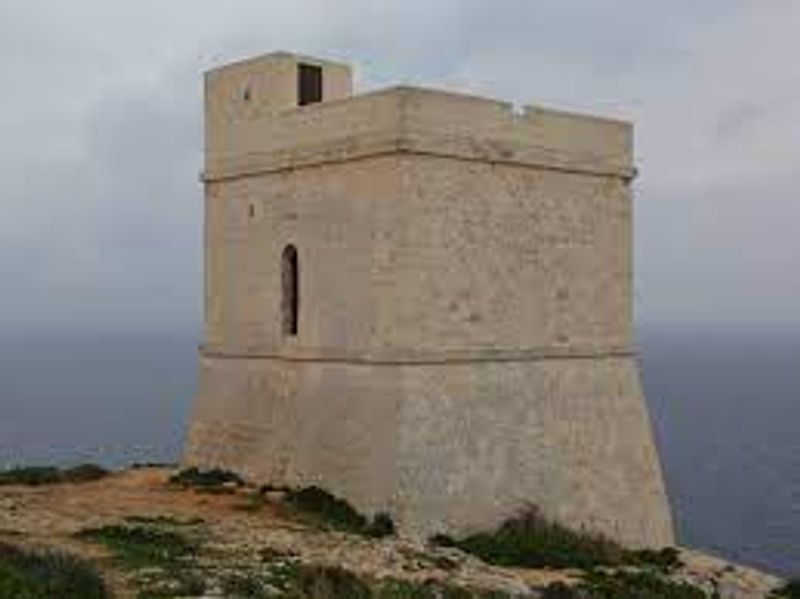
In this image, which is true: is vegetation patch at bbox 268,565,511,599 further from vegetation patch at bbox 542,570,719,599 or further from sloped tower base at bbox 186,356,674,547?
sloped tower base at bbox 186,356,674,547

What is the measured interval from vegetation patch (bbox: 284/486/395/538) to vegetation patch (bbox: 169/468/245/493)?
Result: 1.48 metres

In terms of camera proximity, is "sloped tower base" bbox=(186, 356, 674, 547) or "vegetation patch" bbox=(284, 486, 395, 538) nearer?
"vegetation patch" bbox=(284, 486, 395, 538)

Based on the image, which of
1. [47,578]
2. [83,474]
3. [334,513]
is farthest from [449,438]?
[47,578]

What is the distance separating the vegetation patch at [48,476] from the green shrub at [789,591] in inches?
454

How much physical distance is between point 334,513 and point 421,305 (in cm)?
334

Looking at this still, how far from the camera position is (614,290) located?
2317 centimetres

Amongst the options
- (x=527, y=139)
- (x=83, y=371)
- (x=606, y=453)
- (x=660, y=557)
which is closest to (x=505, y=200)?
(x=527, y=139)

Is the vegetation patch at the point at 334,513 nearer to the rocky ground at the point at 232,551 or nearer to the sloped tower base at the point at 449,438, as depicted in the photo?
the sloped tower base at the point at 449,438

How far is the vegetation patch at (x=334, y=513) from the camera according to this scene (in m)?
19.0

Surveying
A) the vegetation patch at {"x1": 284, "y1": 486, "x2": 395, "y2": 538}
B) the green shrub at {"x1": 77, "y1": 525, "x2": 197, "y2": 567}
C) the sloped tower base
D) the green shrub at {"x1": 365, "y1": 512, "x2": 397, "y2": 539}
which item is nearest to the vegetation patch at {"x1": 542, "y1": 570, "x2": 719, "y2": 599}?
the sloped tower base

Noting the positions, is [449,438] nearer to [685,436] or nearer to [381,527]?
[381,527]

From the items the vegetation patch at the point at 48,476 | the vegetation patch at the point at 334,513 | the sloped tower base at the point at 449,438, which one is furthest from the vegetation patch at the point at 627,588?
the vegetation patch at the point at 48,476

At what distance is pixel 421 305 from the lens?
1978cm

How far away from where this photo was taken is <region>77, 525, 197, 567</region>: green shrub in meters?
14.8
